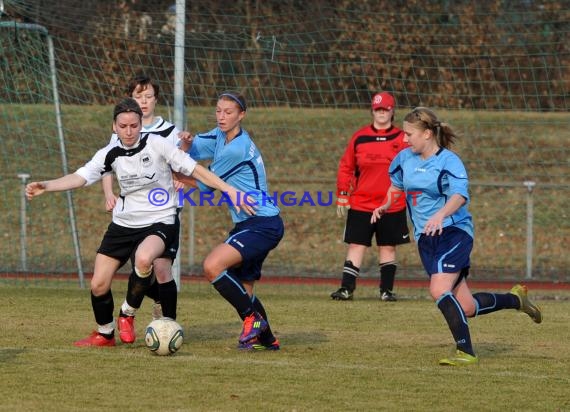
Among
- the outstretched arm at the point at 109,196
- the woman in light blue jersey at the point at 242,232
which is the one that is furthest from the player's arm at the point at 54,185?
the woman in light blue jersey at the point at 242,232

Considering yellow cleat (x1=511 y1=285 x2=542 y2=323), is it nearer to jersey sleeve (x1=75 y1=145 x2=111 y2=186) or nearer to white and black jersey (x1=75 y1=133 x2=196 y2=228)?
white and black jersey (x1=75 y1=133 x2=196 y2=228)

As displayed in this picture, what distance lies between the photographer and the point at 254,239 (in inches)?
281

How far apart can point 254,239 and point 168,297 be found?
0.88m

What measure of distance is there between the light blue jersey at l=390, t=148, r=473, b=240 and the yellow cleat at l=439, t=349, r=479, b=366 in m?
0.82

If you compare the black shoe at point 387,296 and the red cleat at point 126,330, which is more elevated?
the red cleat at point 126,330

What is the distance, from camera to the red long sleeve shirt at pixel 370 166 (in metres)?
11.1

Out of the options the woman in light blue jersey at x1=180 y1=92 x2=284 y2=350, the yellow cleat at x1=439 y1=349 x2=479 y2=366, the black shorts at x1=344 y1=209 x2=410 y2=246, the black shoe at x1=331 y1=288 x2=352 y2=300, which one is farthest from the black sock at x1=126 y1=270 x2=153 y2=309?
the black shorts at x1=344 y1=209 x2=410 y2=246

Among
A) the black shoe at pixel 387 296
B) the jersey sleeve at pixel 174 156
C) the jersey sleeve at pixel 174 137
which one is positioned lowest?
the black shoe at pixel 387 296

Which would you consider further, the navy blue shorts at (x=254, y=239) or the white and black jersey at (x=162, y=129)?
the white and black jersey at (x=162, y=129)

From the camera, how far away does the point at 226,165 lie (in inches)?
286

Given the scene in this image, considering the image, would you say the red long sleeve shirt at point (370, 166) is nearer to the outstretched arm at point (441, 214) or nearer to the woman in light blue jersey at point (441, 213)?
the woman in light blue jersey at point (441, 213)

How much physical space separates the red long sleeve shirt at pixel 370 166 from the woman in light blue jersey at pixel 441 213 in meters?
3.89

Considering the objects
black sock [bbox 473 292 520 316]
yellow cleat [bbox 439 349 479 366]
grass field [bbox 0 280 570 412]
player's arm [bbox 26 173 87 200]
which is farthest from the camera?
black sock [bbox 473 292 520 316]

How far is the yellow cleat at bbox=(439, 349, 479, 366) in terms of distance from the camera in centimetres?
675
